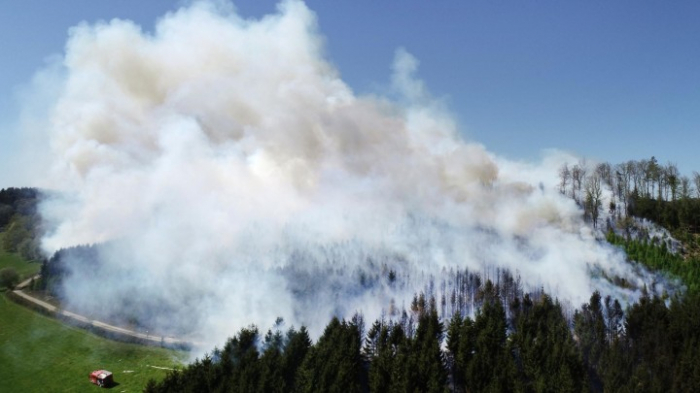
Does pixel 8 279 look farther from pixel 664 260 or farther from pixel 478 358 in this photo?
pixel 664 260

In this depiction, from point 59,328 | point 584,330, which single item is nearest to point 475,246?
point 584,330

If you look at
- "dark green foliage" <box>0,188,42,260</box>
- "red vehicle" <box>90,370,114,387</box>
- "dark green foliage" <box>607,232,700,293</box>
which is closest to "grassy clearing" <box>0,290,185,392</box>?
"red vehicle" <box>90,370,114,387</box>

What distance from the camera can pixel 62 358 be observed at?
6912 cm

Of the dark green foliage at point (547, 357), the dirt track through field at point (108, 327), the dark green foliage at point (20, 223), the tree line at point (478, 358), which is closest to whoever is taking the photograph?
the dark green foliage at point (547, 357)

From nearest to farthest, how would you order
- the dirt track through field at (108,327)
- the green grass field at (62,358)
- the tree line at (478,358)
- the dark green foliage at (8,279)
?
the tree line at (478,358)
the green grass field at (62,358)
the dirt track through field at (108,327)
the dark green foliage at (8,279)

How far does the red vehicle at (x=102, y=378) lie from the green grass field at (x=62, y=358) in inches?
28.7

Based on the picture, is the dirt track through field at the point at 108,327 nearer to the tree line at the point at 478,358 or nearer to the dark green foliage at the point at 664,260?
the tree line at the point at 478,358

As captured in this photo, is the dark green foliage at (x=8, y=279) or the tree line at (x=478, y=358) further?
the dark green foliage at (x=8, y=279)

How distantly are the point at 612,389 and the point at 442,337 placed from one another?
23809 millimetres

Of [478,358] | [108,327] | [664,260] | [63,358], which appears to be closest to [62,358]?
[63,358]

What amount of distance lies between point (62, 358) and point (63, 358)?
0.16m

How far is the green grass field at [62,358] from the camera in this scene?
61656 mm

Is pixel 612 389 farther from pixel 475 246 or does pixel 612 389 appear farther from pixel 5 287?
pixel 5 287

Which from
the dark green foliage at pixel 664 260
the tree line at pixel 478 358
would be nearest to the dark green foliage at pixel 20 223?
the tree line at pixel 478 358
